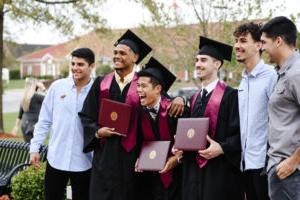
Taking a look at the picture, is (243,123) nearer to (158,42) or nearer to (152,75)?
(152,75)

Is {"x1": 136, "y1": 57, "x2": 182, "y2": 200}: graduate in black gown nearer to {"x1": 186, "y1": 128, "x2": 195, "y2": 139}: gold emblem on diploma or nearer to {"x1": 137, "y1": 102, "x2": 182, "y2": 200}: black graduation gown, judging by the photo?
{"x1": 137, "y1": 102, "x2": 182, "y2": 200}: black graduation gown

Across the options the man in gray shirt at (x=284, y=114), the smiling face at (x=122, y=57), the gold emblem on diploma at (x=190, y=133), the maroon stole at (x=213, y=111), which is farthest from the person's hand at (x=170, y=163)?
the man in gray shirt at (x=284, y=114)

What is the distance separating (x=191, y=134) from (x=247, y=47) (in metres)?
0.83

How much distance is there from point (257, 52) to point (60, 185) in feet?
7.74

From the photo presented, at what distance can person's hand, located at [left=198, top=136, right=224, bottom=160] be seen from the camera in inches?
183

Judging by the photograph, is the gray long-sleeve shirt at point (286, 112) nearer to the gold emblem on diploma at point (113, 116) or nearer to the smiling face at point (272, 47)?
the smiling face at point (272, 47)

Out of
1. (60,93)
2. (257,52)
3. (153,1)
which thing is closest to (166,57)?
(153,1)

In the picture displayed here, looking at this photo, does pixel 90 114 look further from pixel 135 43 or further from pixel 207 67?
pixel 207 67

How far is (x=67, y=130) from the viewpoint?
570cm

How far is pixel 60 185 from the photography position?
5746mm

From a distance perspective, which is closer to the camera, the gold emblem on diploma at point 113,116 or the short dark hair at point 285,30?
the short dark hair at point 285,30

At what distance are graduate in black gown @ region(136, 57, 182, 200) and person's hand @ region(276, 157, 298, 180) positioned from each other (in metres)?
1.23

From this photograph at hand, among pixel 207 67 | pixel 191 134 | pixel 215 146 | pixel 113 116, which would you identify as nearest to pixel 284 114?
pixel 215 146

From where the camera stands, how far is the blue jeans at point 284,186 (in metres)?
3.98
